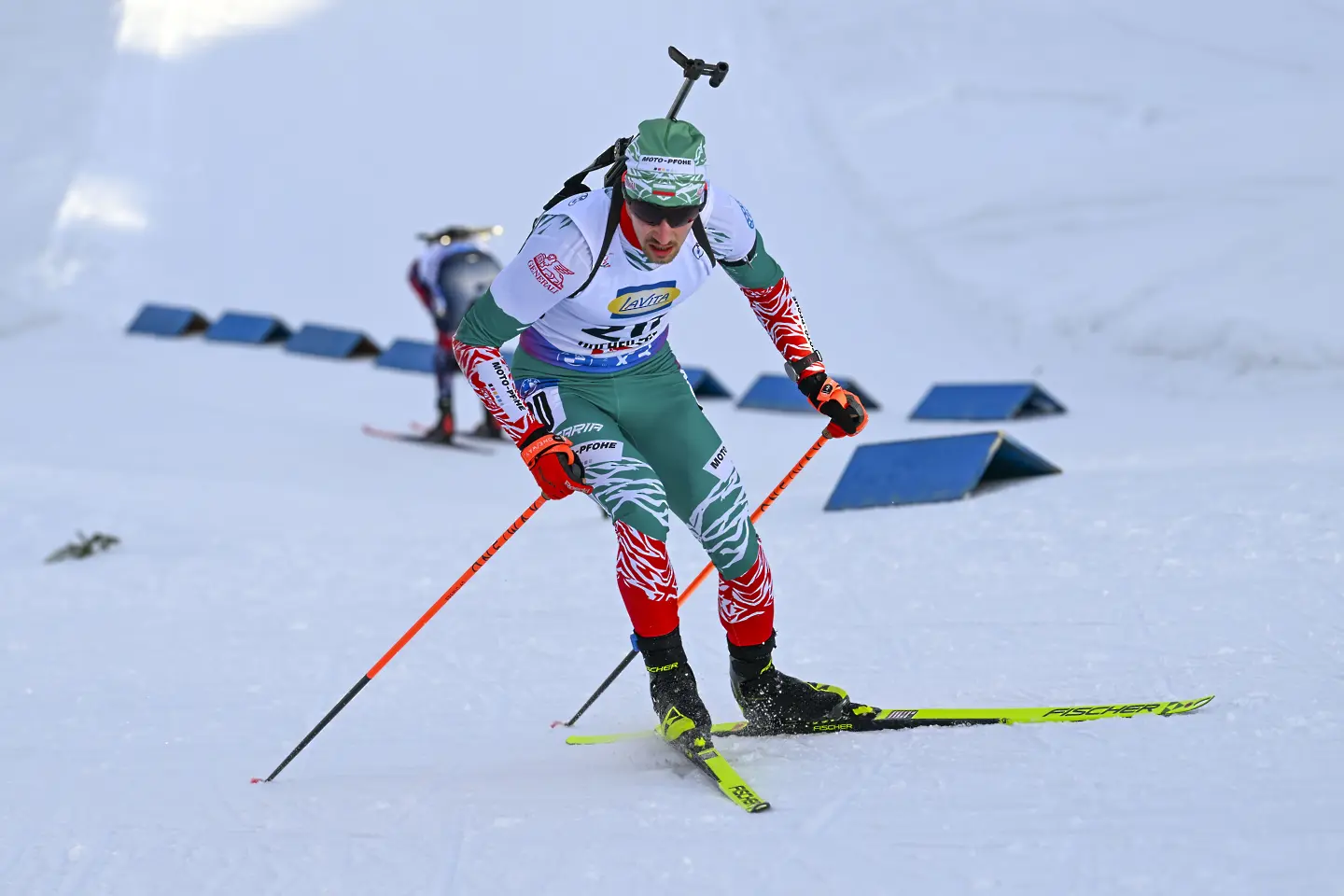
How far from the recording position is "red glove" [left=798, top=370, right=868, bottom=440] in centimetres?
396

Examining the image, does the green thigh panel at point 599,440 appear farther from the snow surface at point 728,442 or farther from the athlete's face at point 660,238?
the snow surface at point 728,442

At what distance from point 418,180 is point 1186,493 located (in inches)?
537

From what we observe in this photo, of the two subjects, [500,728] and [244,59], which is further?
[244,59]

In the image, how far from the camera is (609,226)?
3615 mm

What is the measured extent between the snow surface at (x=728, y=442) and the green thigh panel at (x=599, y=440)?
0.72 metres

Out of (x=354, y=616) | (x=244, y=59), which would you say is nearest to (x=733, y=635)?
(x=354, y=616)

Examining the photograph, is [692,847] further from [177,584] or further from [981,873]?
[177,584]

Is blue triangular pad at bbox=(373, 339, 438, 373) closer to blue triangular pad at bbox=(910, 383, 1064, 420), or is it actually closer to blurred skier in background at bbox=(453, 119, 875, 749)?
blue triangular pad at bbox=(910, 383, 1064, 420)

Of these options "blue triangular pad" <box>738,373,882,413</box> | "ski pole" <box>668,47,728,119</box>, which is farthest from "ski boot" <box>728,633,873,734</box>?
"blue triangular pad" <box>738,373,882,413</box>

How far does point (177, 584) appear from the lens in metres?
6.43

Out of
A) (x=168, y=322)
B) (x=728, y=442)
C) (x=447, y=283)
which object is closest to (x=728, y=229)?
(x=728, y=442)

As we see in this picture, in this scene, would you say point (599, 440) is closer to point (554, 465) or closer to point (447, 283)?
point (554, 465)

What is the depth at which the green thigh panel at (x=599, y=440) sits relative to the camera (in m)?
3.62

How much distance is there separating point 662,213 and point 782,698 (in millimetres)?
1389
